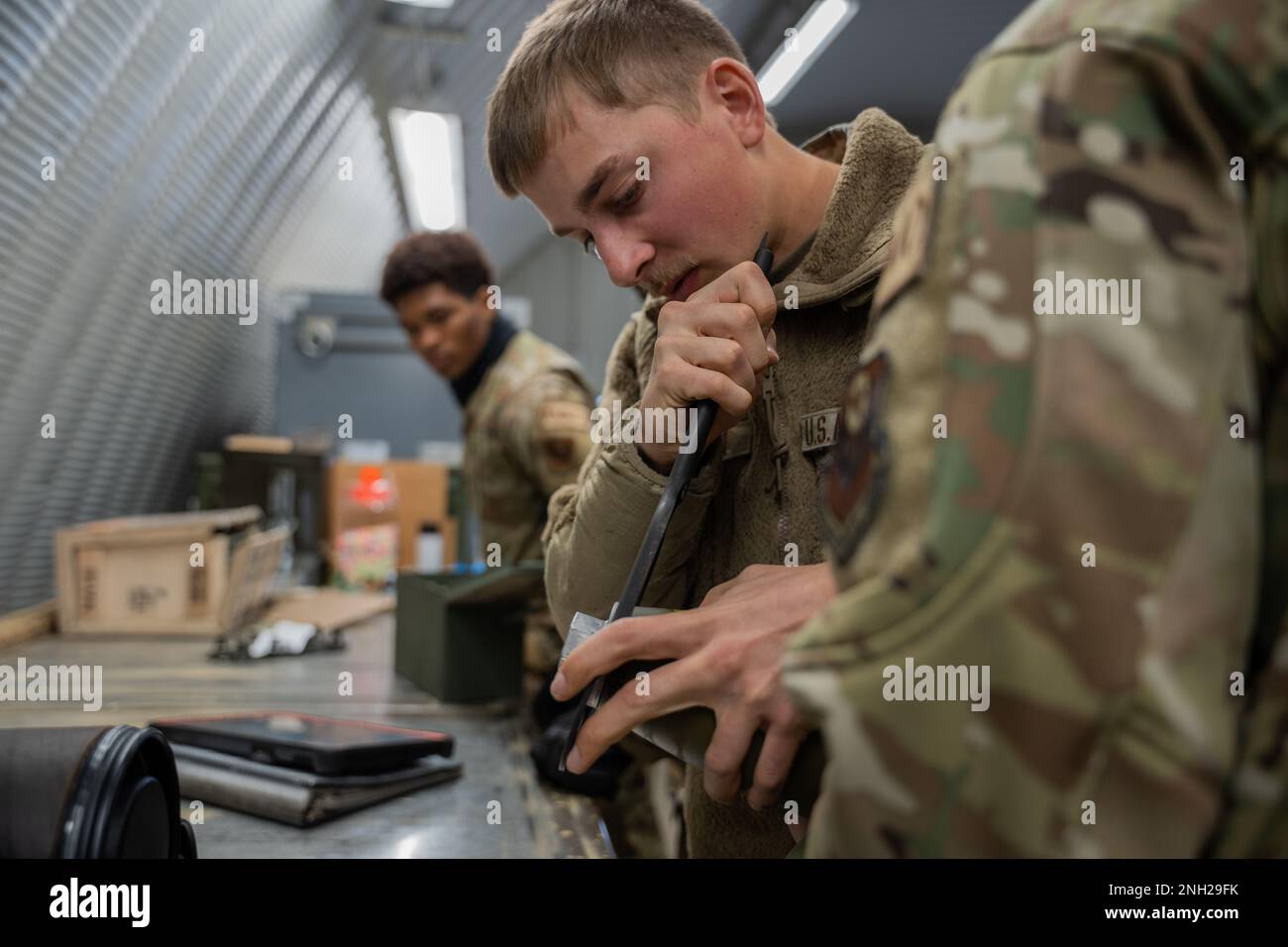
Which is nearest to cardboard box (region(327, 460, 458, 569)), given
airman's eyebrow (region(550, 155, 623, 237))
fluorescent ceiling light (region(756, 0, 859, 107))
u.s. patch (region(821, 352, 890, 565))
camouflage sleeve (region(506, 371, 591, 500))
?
camouflage sleeve (region(506, 371, 591, 500))

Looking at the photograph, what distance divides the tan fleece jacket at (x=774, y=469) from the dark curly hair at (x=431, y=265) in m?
2.20

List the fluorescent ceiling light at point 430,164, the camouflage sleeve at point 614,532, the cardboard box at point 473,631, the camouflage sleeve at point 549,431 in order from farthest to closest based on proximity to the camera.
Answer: the fluorescent ceiling light at point 430,164
the camouflage sleeve at point 549,431
the cardboard box at point 473,631
the camouflage sleeve at point 614,532

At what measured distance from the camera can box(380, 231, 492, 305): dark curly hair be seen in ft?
10.6

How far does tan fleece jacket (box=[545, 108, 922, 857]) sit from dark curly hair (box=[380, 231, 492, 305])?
7.23ft

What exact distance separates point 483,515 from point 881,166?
6.87 feet

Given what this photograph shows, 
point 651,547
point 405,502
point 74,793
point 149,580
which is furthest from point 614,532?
point 405,502

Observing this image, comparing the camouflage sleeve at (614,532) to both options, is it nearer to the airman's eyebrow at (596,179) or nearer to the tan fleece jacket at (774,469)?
the tan fleece jacket at (774,469)

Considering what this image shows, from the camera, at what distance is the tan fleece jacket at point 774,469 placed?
3.46 feet

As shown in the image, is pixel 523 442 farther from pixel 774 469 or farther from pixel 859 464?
pixel 859 464

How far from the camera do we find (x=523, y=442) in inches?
110

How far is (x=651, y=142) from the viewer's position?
3.67ft

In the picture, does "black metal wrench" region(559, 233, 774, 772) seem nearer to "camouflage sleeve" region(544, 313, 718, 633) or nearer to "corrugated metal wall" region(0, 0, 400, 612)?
"camouflage sleeve" region(544, 313, 718, 633)

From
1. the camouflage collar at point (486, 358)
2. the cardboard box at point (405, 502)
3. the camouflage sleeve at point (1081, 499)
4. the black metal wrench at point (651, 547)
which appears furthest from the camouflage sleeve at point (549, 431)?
the cardboard box at point (405, 502)

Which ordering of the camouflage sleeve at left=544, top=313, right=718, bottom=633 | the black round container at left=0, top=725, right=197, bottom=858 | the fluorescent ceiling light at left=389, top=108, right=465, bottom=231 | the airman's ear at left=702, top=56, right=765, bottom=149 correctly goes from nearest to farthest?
the black round container at left=0, top=725, right=197, bottom=858 → the camouflage sleeve at left=544, top=313, right=718, bottom=633 → the airman's ear at left=702, top=56, right=765, bottom=149 → the fluorescent ceiling light at left=389, top=108, right=465, bottom=231
